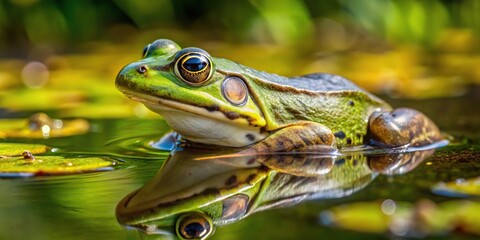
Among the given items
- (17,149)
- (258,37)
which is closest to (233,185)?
(17,149)

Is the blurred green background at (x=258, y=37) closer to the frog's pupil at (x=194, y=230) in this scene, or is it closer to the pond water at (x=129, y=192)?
the pond water at (x=129, y=192)

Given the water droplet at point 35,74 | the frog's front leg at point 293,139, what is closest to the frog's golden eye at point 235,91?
the frog's front leg at point 293,139

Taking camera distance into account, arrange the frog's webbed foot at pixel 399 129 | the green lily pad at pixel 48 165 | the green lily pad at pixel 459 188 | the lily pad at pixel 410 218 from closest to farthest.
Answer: the lily pad at pixel 410 218
the green lily pad at pixel 459 188
the green lily pad at pixel 48 165
the frog's webbed foot at pixel 399 129

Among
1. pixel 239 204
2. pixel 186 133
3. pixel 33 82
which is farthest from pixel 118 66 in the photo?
pixel 239 204

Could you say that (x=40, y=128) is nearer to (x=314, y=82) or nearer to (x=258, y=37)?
(x=314, y=82)

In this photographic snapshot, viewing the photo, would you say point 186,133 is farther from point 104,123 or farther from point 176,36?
point 176,36

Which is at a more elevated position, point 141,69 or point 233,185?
point 141,69

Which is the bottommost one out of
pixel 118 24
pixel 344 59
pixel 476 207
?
pixel 476 207
